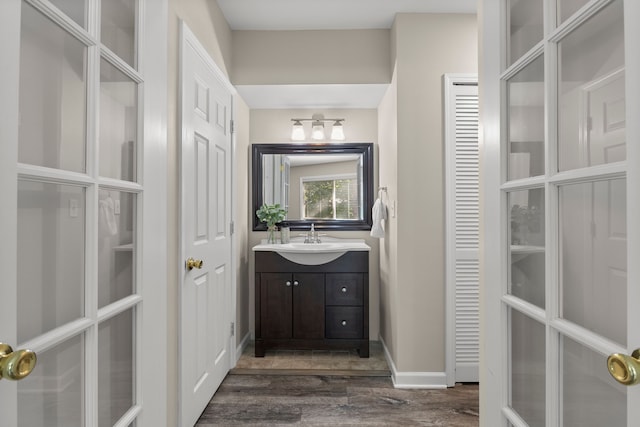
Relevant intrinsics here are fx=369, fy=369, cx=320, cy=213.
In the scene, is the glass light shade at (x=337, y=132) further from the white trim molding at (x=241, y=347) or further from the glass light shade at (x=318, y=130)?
the white trim molding at (x=241, y=347)

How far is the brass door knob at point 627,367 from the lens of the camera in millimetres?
592

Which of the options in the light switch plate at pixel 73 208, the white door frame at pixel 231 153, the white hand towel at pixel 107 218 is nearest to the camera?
the light switch plate at pixel 73 208

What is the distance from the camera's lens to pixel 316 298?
9.73 ft

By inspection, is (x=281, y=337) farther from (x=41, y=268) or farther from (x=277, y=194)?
(x=41, y=268)

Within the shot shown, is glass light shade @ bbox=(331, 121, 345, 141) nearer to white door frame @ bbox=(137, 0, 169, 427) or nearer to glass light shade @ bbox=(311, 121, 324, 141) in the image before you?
glass light shade @ bbox=(311, 121, 324, 141)

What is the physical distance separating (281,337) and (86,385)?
213 centimetres

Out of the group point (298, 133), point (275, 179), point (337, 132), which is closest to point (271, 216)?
point (275, 179)

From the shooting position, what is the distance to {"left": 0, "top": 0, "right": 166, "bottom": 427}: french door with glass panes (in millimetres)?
691

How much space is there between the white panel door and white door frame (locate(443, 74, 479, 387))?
153cm

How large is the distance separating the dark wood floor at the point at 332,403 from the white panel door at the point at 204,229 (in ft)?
0.54

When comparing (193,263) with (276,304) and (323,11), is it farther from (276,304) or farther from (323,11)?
(323,11)

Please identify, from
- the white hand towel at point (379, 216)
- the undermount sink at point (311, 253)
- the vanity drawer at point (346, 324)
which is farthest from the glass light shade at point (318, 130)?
the vanity drawer at point (346, 324)

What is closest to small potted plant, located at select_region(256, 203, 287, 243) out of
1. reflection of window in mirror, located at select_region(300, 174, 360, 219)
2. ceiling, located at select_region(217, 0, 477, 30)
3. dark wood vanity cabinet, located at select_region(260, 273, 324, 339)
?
reflection of window in mirror, located at select_region(300, 174, 360, 219)

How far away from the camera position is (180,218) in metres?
1.81
